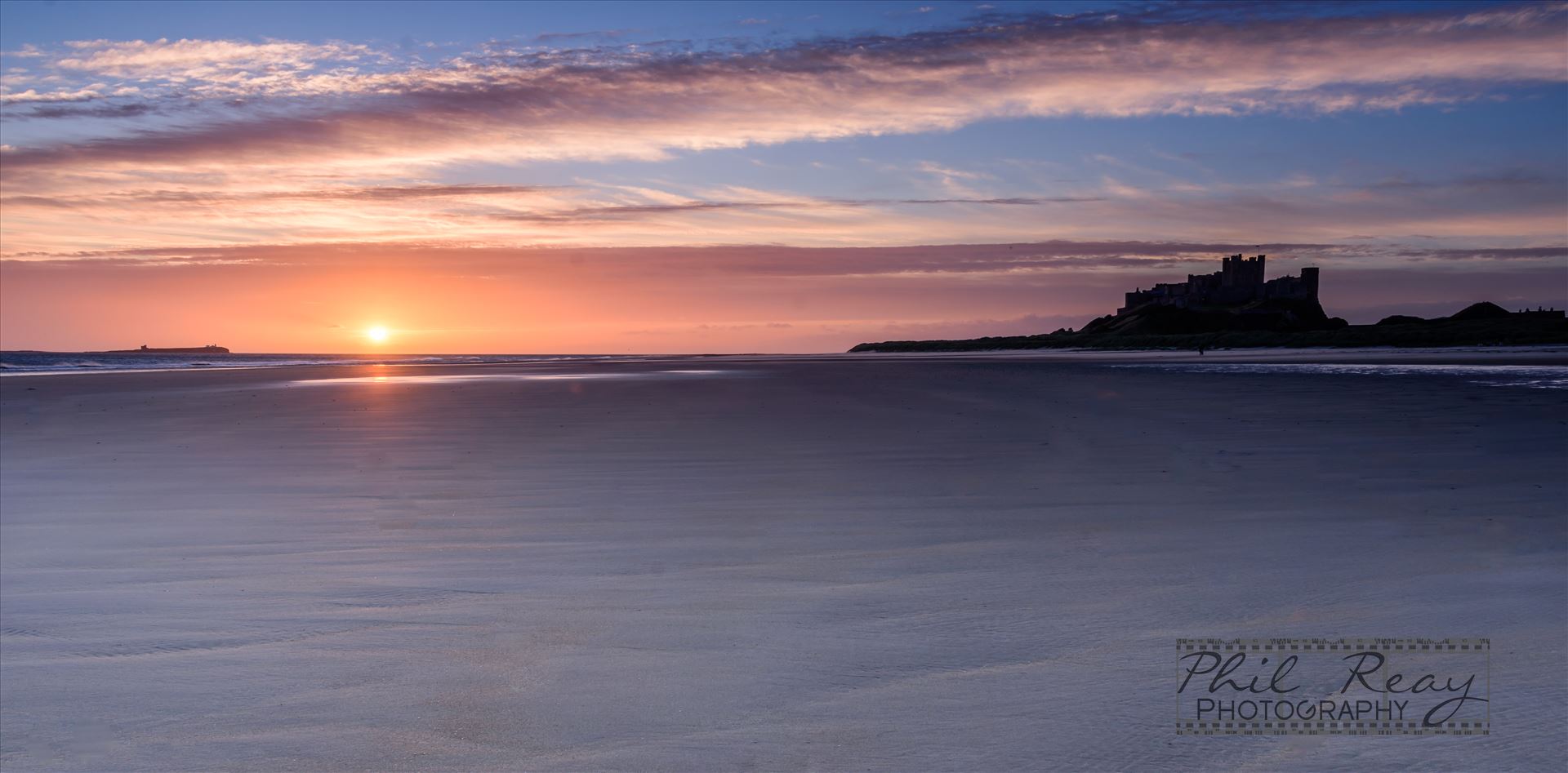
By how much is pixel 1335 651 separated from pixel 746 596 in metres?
2.25

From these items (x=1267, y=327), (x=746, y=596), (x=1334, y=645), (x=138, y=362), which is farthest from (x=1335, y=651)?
(x=1267, y=327)

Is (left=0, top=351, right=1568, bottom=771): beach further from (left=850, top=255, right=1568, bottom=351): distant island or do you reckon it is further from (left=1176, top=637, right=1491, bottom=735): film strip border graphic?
(left=850, top=255, right=1568, bottom=351): distant island

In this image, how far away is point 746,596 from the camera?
430cm

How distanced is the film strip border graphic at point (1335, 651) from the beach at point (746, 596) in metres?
0.05

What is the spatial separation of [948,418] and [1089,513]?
7.25 metres

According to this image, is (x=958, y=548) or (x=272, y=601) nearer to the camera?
(x=272, y=601)

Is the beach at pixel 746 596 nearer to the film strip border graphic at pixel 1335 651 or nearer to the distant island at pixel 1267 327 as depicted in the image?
the film strip border graphic at pixel 1335 651

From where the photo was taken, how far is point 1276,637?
12.0 feet

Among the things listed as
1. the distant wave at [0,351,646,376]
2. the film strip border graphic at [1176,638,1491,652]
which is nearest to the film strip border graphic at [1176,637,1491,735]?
the film strip border graphic at [1176,638,1491,652]

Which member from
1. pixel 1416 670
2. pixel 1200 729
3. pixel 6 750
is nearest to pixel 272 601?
pixel 6 750

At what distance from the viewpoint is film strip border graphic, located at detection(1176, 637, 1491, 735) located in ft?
9.49

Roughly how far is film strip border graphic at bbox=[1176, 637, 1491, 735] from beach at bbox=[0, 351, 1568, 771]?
54 mm

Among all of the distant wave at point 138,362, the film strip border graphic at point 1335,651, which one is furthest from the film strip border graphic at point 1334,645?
the distant wave at point 138,362

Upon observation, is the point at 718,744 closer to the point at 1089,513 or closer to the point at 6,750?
the point at 6,750
